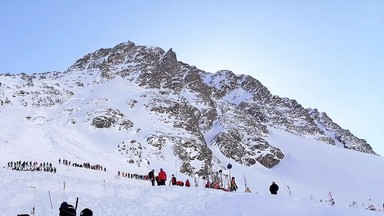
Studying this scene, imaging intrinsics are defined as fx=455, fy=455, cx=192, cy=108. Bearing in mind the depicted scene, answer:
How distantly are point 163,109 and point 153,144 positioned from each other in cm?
2384

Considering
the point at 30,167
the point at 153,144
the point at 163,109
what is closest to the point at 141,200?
the point at 30,167

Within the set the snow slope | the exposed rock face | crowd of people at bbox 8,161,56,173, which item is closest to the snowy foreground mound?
the snow slope

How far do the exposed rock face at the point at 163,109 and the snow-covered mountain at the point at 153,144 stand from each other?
0.38 metres

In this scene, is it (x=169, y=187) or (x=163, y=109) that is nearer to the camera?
(x=169, y=187)

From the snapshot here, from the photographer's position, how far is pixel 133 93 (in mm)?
131750

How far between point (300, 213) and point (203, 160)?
80.5 meters

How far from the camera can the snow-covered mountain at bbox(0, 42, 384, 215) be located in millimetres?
27781

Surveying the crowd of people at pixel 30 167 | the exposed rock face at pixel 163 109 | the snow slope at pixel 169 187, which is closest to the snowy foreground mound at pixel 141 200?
the snow slope at pixel 169 187

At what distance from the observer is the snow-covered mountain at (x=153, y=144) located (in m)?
27.8

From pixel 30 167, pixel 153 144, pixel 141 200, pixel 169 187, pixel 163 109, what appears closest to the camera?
pixel 141 200

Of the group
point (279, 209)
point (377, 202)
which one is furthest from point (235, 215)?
point (377, 202)

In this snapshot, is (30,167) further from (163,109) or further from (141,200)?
(163,109)

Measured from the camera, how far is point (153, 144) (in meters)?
97.9

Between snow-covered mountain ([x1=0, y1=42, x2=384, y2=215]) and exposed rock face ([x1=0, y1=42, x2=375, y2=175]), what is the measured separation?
0.38m
